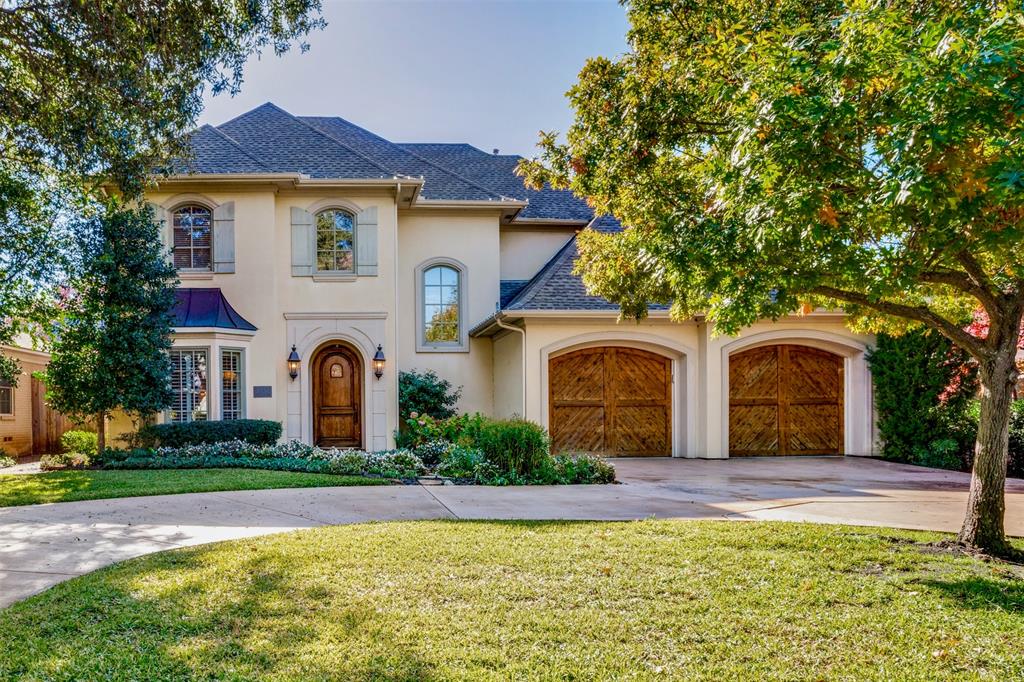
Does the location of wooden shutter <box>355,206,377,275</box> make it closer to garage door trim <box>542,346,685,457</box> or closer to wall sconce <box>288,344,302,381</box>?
wall sconce <box>288,344,302,381</box>

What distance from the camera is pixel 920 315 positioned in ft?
20.9

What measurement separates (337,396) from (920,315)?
40.7 ft

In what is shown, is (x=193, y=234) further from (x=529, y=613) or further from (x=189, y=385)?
(x=529, y=613)

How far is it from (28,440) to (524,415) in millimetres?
13900

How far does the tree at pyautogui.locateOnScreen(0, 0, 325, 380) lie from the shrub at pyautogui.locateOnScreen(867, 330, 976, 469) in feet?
41.0

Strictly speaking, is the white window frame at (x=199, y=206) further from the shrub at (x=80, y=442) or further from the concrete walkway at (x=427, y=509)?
the concrete walkway at (x=427, y=509)

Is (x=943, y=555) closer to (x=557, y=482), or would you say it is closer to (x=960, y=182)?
(x=960, y=182)

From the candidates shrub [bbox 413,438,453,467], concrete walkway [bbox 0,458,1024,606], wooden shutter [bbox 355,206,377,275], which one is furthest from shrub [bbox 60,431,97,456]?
shrub [bbox 413,438,453,467]

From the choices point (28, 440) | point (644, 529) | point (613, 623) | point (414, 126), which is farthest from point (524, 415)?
point (28, 440)

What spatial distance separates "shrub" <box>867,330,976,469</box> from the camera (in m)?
12.9

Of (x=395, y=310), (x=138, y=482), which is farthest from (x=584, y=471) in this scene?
(x=138, y=482)

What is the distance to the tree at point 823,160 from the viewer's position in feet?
13.9

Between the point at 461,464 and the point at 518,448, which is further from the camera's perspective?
the point at 461,464

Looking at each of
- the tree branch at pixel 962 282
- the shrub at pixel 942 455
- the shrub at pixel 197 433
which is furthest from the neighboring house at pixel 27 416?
the shrub at pixel 942 455
